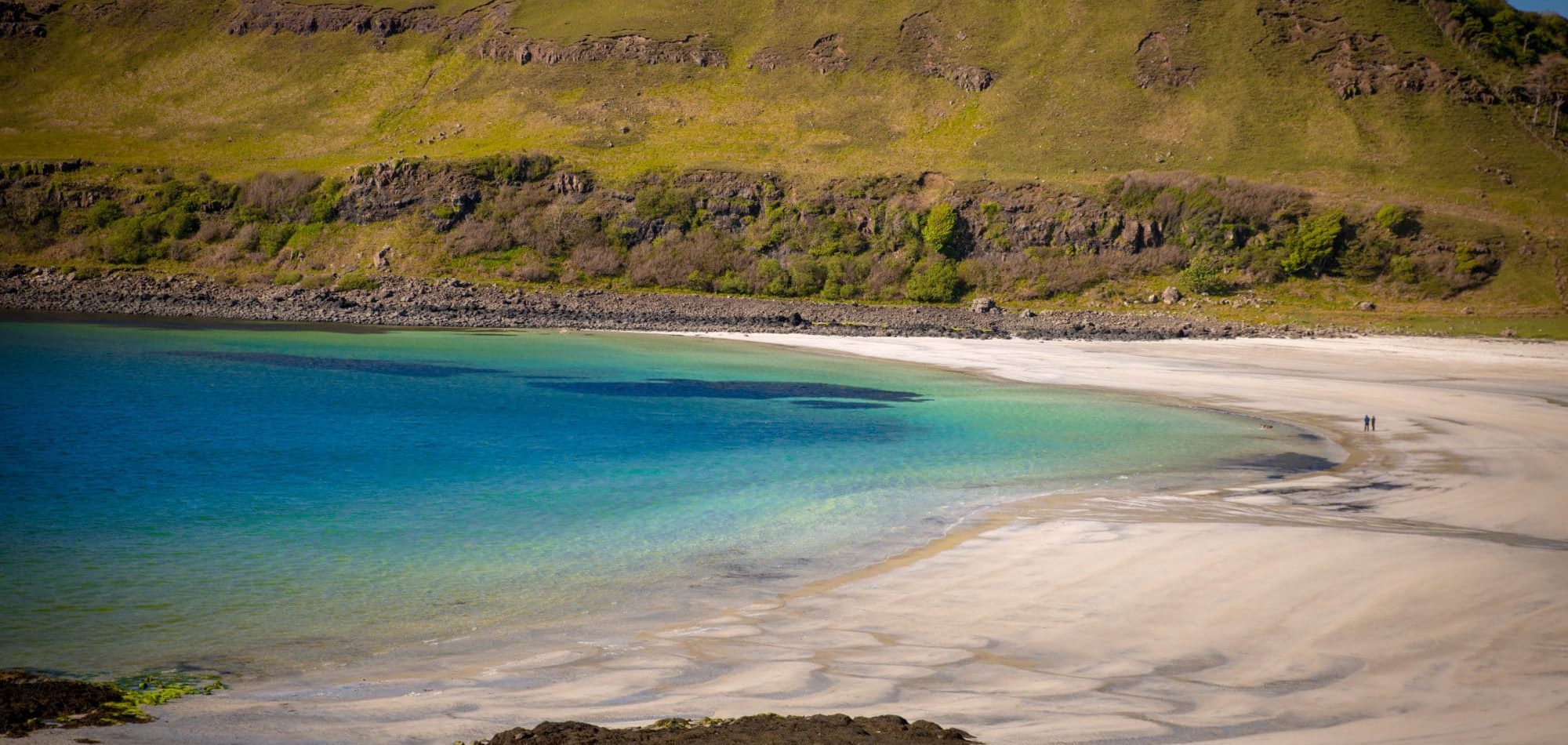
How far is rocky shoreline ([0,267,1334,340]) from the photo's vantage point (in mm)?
62406

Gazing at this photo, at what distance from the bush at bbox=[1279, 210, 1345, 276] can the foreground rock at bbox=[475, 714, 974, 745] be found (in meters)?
78.0

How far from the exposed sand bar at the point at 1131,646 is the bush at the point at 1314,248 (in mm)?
61297

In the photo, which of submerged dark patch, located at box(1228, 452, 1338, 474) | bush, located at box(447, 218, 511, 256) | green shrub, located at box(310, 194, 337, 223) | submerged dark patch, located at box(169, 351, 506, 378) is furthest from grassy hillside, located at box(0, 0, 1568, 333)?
submerged dark patch, located at box(1228, 452, 1338, 474)

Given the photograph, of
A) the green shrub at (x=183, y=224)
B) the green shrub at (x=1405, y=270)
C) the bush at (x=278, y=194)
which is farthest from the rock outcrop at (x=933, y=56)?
the green shrub at (x=183, y=224)

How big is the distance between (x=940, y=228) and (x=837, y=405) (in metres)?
50.3

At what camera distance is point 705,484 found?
20812 millimetres

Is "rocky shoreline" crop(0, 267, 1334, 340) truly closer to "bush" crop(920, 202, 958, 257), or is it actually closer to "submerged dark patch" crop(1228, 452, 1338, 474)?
"bush" crop(920, 202, 958, 257)

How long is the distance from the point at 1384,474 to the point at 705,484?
1431 cm

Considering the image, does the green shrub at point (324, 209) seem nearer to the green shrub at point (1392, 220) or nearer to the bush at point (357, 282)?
the bush at point (357, 282)

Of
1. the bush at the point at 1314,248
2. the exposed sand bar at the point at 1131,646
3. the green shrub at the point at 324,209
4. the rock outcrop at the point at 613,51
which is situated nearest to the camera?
the exposed sand bar at the point at 1131,646

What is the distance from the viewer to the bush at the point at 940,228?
266ft

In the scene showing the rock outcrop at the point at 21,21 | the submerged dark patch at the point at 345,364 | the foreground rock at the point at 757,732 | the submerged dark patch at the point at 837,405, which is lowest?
the foreground rock at the point at 757,732

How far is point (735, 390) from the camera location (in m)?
37.4

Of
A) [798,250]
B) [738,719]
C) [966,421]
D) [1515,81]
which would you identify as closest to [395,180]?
[798,250]
